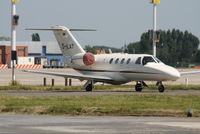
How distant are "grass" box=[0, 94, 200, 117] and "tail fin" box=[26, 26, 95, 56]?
15.2 meters

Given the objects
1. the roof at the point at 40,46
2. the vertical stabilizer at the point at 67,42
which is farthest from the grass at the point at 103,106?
the roof at the point at 40,46

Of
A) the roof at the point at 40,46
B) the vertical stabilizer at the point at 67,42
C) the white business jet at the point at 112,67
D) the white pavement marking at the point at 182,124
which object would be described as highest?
the roof at the point at 40,46

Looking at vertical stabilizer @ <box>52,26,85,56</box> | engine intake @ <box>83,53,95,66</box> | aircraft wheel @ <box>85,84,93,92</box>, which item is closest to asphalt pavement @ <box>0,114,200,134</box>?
aircraft wheel @ <box>85,84,93,92</box>

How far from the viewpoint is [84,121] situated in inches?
901

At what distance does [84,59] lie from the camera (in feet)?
153

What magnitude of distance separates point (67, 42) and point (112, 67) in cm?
413

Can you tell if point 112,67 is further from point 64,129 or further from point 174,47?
point 174,47

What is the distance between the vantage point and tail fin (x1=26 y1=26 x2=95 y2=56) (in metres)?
47.7

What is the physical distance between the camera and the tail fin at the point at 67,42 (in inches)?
1879

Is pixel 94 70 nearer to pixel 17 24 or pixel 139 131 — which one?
pixel 17 24

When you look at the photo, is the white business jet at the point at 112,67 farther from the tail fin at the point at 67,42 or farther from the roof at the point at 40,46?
the roof at the point at 40,46

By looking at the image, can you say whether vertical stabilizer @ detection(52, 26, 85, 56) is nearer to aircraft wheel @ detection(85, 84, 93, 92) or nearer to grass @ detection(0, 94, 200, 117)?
aircraft wheel @ detection(85, 84, 93, 92)

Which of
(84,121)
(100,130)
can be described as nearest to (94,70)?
(84,121)

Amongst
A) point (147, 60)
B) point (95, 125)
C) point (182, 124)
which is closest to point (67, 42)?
point (147, 60)
